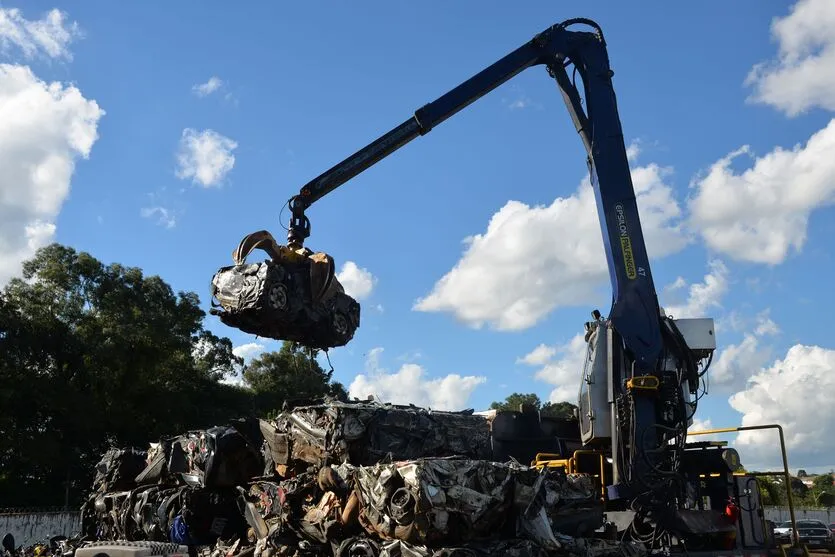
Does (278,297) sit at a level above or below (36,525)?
above

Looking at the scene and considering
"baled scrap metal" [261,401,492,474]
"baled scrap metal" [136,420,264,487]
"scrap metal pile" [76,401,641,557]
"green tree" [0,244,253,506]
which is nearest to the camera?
"scrap metal pile" [76,401,641,557]

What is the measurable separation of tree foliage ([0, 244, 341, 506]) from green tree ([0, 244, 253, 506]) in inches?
1.8

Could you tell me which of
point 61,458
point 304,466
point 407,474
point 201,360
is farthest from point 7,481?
point 407,474

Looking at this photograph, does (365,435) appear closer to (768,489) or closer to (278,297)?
(278,297)

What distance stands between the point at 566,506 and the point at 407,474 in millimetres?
2391

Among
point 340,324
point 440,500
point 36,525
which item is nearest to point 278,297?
point 340,324

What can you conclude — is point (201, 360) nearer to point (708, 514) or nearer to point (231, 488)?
point (231, 488)

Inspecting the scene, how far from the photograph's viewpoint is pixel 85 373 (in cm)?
3291

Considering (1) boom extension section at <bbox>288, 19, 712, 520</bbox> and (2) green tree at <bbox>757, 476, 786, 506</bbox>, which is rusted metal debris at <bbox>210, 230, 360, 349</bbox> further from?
(2) green tree at <bbox>757, 476, 786, 506</bbox>

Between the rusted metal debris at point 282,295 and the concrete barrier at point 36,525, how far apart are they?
12.8 meters

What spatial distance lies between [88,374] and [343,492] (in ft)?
88.9

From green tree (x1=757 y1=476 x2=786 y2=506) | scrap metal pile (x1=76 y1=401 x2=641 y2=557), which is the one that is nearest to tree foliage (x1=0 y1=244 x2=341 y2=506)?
scrap metal pile (x1=76 y1=401 x2=641 y2=557)

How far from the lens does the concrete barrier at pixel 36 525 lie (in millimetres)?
20750

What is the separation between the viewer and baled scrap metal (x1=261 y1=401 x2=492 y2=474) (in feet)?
35.1
